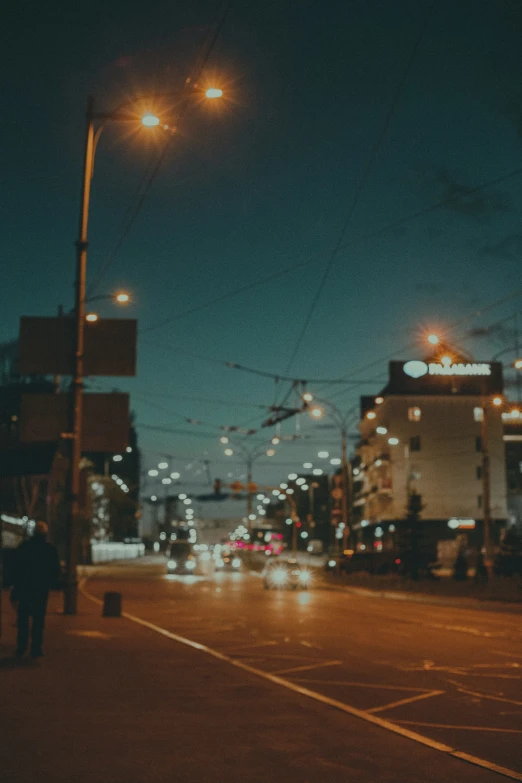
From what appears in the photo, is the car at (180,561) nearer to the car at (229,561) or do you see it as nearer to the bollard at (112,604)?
the car at (229,561)

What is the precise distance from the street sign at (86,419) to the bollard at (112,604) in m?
3.30

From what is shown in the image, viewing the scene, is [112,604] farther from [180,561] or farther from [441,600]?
[180,561]

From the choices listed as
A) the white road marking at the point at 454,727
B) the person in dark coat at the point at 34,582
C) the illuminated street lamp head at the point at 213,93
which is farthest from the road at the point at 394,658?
the illuminated street lamp head at the point at 213,93

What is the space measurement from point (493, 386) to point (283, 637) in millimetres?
86773

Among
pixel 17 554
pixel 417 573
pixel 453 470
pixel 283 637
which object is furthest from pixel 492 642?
pixel 453 470

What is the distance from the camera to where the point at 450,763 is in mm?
7352

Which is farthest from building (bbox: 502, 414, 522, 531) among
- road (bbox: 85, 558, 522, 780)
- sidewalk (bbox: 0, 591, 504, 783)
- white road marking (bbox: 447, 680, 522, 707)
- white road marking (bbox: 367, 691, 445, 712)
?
sidewalk (bbox: 0, 591, 504, 783)

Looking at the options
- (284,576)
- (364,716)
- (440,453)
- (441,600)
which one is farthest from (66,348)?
(440,453)

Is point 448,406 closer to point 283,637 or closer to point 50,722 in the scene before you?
point 283,637

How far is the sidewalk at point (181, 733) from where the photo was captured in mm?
6977

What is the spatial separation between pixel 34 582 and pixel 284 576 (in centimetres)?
3165

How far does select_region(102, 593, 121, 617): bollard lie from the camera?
2203 centimetres

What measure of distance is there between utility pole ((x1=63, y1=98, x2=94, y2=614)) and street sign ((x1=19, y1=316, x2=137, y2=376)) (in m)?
0.30

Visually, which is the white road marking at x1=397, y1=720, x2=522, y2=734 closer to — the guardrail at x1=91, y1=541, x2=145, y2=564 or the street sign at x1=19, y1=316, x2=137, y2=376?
the street sign at x1=19, y1=316, x2=137, y2=376
